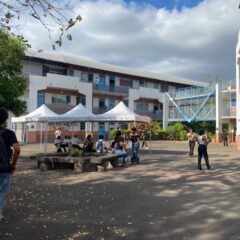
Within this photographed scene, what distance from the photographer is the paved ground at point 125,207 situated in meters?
6.63

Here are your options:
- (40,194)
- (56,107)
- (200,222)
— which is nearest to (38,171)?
(40,194)

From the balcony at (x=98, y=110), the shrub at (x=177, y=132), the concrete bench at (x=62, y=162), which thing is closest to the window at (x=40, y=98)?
the balcony at (x=98, y=110)

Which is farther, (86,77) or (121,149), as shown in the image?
(86,77)

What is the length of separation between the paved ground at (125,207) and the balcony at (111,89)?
39.7 m

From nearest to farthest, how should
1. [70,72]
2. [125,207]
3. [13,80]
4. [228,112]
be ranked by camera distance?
[125,207] → [13,80] → [228,112] → [70,72]

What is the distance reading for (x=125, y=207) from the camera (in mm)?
8547

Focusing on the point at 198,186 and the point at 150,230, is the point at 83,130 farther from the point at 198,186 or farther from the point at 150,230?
the point at 150,230

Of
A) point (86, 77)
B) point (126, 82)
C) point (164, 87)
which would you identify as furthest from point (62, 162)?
point (164, 87)

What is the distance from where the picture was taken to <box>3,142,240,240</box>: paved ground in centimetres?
663

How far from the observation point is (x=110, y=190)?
10805mm

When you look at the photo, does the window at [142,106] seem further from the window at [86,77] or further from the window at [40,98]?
the window at [40,98]

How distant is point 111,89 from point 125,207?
153 ft

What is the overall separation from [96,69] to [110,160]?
3796 centimetres

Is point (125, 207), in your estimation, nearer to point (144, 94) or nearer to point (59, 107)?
point (59, 107)
